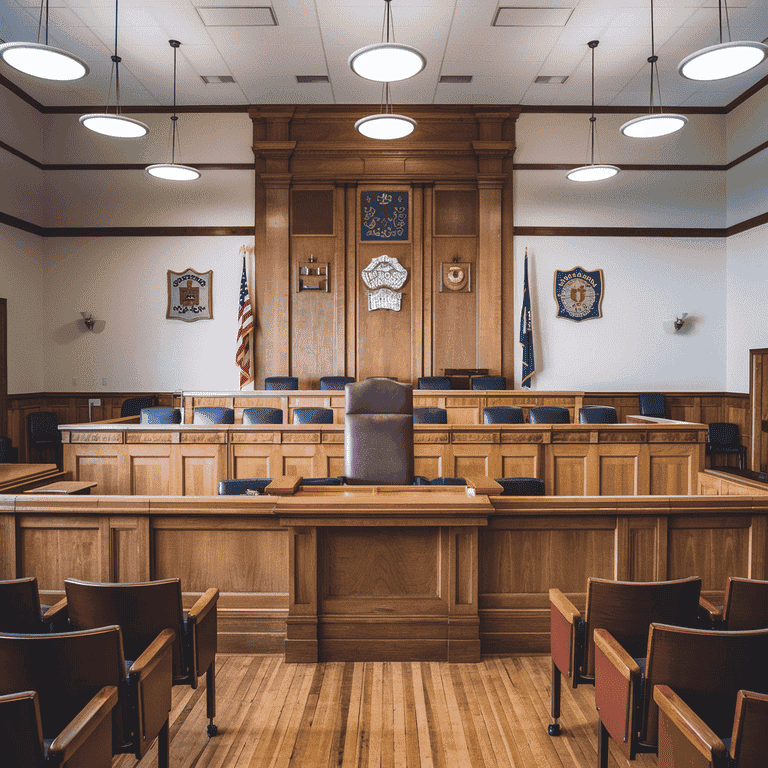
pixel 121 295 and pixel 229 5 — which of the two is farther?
pixel 121 295

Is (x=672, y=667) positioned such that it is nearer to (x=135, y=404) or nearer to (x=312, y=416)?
(x=312, y=416)

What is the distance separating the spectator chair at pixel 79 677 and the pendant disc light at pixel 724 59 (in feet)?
18.3

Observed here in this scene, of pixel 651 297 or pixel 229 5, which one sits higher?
pixel 229 5

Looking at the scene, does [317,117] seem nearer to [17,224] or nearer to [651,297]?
[17,224]

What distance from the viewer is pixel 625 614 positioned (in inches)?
77.4

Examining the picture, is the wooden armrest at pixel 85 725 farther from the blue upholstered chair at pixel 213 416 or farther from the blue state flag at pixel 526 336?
the blue state flag at pixel 526 336

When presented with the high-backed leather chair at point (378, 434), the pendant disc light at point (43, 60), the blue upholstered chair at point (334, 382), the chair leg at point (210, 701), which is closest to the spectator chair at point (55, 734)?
the chair leg at point (210, 701)

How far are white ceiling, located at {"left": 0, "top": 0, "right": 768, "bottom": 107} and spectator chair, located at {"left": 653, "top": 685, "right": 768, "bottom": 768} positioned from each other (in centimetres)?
675

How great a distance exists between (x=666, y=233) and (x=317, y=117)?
5884 mm

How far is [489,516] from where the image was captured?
291 cm

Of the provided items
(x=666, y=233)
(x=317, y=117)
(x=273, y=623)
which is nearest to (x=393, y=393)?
(x=273, y=623)

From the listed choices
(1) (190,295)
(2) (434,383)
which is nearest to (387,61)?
(2) (434,383)

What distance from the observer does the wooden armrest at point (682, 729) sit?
1286 mm

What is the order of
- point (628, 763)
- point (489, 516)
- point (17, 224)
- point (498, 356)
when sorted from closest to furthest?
1. point (628, 763)
2. point (489, 516)
3. point (17, 224)
4. point (498, 356)
